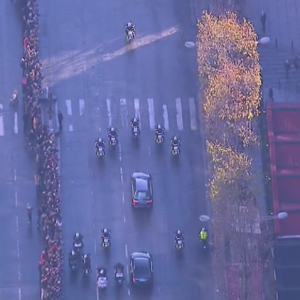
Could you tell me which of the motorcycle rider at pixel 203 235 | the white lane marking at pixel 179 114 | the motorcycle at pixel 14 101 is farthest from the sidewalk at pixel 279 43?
the motorcycle at pixel 14 101

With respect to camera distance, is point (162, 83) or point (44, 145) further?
point (162, 83)

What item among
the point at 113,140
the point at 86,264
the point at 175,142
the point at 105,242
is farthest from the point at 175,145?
the point at 86,264

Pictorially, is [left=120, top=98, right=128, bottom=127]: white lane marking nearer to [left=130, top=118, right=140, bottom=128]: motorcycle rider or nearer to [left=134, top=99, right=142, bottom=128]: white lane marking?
[left=134, top=99, right=142, bottom=128]: white lane marking

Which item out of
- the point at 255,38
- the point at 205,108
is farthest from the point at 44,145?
the point at 255,38

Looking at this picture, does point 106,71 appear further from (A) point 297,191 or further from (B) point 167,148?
(A) point 297,191

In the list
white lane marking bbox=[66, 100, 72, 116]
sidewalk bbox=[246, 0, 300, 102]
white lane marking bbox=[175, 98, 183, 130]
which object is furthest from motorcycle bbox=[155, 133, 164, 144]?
sidewalk bbox=[246, 0, 300, 102]

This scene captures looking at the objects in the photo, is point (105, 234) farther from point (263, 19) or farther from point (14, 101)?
point (263, 19)
